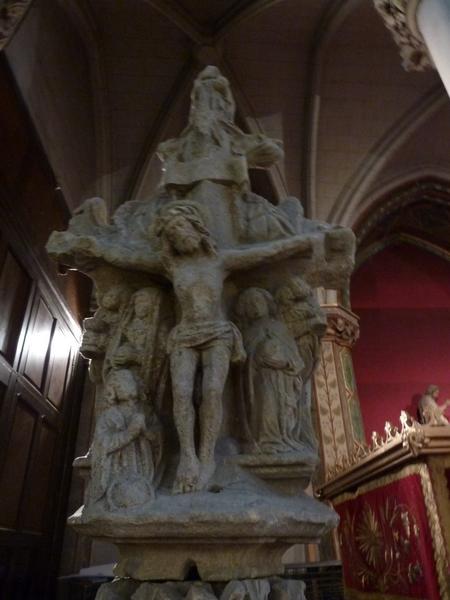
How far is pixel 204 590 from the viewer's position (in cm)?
119

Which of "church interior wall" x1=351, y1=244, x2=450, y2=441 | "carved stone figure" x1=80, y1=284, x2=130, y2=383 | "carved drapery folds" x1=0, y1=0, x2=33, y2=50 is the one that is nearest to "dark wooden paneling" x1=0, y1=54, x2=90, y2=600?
"carved drapery folds" x1=0, y1=0, x2=33, y2=50

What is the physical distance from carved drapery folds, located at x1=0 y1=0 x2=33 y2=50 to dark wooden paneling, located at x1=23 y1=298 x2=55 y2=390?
2.11 m

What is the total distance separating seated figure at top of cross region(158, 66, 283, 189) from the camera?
6.39 feet

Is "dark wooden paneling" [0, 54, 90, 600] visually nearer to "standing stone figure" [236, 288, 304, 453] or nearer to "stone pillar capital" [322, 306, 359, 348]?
"standing stone figure" [236, 288, 304, 453]

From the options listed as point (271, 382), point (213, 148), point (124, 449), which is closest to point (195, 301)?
point (271, 382)

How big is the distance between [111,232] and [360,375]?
20.7 feet

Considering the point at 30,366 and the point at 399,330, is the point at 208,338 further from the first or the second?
→ the point at 399,330

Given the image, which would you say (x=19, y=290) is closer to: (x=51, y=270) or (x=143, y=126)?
(x=51, y=270)

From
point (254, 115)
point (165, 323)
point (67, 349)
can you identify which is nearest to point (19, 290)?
point (67, 349)

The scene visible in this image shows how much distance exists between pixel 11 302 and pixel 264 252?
2.71 metres

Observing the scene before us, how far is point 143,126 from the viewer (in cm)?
728

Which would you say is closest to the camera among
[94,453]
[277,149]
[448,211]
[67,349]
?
[94,453]

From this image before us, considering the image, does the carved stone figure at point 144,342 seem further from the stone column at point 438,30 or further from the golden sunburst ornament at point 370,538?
the golden sunburst ornament at point 370,538

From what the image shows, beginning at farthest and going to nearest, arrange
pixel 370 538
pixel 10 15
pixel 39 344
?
pixel 39 344 < pixel 370 538 < pixel 10 15
